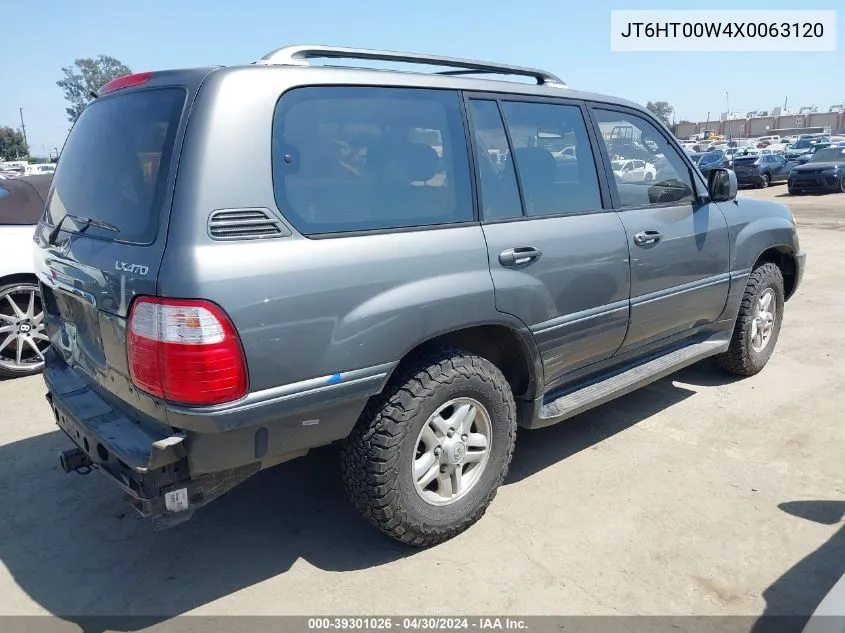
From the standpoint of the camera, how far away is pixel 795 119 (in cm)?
10288

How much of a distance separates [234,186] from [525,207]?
4.69 ft

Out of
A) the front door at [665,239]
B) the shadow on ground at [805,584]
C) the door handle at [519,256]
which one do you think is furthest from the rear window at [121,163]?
the shadow on ground at [805,584]

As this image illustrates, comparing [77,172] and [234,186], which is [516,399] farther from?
[77,172]

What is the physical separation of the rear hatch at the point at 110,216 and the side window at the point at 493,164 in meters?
1.24

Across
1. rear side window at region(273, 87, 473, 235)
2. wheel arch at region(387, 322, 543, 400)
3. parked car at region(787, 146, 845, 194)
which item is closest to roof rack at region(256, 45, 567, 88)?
rear side window at region(273, 87, 473, 235)

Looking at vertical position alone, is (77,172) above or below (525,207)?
above

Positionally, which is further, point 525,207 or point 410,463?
point 525,207

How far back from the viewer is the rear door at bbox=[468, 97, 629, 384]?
2979mm

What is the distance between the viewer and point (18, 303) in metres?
5.21

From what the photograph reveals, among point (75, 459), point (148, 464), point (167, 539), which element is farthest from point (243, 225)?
point (167, 539)

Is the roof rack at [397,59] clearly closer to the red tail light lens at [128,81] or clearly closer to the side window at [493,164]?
the side window at [493,164]

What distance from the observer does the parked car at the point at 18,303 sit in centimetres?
514

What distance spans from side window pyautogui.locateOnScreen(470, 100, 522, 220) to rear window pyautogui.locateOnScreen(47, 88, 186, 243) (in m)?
1.30

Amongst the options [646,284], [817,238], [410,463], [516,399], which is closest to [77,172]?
[410,463]
